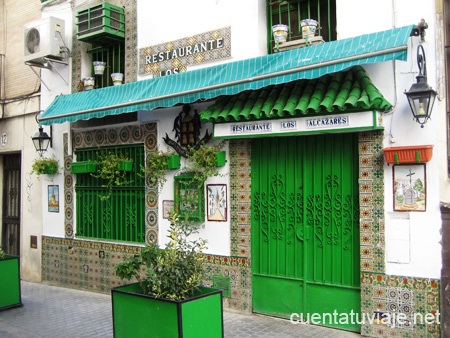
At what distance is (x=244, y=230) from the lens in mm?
7434

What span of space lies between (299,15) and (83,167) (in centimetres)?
484

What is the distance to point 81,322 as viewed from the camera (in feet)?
24.6

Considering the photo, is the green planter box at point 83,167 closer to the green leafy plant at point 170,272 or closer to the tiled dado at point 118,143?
the tiled dado at point 118,143

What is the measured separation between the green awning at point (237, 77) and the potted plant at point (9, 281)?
103 inches

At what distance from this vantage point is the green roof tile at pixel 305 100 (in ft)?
19.7

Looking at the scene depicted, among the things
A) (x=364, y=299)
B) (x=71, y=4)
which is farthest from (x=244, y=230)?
(x=71, y=4)

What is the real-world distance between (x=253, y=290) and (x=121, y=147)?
12.0 feet

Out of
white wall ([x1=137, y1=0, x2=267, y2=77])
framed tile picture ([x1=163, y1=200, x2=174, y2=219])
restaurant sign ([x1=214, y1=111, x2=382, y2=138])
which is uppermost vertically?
white wall ([x1=137, y1=0, x2=267, y2=77])

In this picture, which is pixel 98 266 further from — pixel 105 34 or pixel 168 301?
pixel 168 301

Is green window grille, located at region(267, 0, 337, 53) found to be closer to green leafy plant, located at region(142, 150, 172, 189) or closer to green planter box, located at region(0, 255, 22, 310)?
green leafy plant, located at region(142, 150, 172, 189)

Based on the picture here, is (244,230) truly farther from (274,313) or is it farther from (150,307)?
(150,307)

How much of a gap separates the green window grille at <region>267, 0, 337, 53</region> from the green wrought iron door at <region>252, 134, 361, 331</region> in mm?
1536

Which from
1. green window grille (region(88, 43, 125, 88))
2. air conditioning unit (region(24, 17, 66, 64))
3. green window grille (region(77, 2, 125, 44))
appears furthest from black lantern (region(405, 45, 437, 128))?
air conditioning unit (region(24, 17, 66, 64))

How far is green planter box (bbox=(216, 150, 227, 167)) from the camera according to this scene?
755 cm
